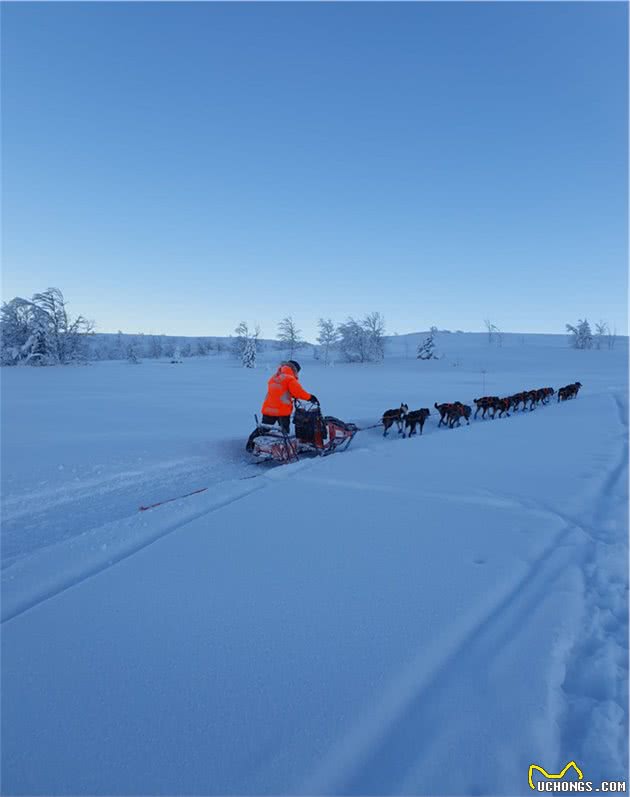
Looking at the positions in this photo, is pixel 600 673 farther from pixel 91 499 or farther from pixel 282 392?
pixel 282 392

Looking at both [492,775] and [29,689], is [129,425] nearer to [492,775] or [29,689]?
[29,689]

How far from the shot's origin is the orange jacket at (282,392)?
251 inches

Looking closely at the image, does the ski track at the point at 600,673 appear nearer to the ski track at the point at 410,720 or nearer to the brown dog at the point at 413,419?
the ski track at the point at 410,720

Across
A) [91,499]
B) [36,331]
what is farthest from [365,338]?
[91,499]

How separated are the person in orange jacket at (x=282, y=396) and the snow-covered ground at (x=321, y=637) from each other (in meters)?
2.09

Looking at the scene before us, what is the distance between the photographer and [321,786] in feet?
4.27

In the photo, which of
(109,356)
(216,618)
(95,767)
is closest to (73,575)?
(216,618)

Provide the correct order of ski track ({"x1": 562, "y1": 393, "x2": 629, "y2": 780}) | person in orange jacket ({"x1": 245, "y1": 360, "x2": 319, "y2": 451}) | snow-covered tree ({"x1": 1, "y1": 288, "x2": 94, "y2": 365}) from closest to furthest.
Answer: ski track ({"x1": 562, "y1": 393, "x2": 629, "y2": 780}) → person in orange jacket ({"x1": 245, "y1": 360, "x2": 319, "y2": 451}) → snow-covered tree ({"x1": 1, "y1": 288, "x2": 94, "y2": 365})

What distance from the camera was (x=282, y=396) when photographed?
259 inches

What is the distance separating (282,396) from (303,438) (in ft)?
2.62

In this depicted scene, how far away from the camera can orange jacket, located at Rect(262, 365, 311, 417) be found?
6.37 m

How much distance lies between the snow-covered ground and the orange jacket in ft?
7.09

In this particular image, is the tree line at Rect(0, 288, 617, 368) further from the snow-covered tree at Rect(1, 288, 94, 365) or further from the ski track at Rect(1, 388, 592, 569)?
the ski track at Rect(1, 388, 592, 569)

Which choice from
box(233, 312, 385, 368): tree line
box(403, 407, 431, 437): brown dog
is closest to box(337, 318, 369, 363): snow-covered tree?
box(233, 312, 385, 368): tree line
